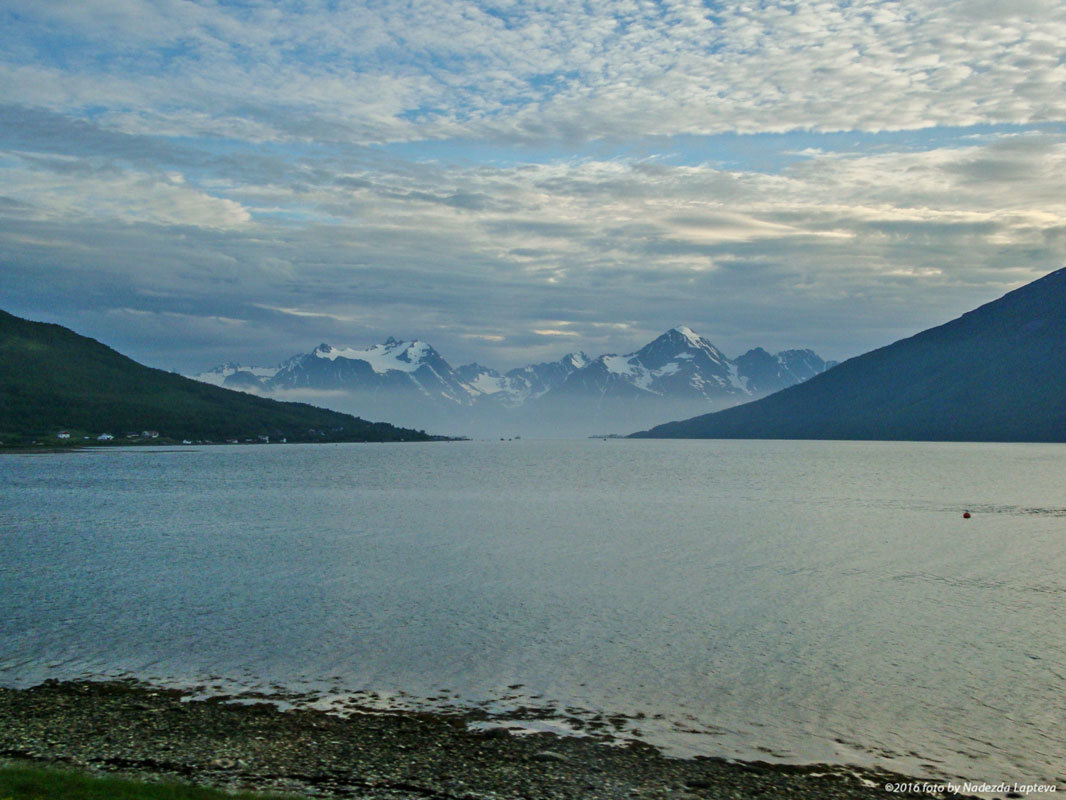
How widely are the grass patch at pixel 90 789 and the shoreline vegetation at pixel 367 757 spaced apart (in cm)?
60

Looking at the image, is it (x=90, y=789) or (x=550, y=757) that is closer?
(x=90, y=789)

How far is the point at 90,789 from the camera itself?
2256 cm

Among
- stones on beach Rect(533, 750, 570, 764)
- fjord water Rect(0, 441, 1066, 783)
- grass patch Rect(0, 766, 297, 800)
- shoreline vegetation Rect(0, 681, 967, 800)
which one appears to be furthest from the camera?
fjord water Rect(0, 441, 1066, 783)


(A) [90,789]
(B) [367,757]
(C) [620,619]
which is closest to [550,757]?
(B) [367,757]

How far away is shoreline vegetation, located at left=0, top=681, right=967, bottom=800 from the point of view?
82.2 ft

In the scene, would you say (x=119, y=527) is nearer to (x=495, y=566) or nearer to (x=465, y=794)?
(x=495, y=566)

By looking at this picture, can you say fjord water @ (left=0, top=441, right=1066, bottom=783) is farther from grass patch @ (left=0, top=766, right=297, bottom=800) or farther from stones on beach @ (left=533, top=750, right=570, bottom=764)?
grass patch @ (left=0, top=766, right=297, bottom=800)

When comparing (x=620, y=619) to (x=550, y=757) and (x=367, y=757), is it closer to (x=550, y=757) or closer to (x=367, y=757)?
(x=550, y=757)

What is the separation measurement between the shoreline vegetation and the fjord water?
8.35 feet

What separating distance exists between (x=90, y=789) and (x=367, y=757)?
27.3 feet

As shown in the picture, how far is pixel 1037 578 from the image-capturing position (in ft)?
214

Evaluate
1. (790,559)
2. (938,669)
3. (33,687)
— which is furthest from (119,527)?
(938,669)

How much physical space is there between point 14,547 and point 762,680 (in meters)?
71.4

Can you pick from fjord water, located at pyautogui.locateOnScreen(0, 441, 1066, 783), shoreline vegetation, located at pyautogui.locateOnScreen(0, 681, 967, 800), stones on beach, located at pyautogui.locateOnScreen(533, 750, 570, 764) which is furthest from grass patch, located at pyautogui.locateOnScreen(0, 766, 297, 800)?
fjord water, located at pyautogui.locateOnScreen(0, 441, 1066, 783)
